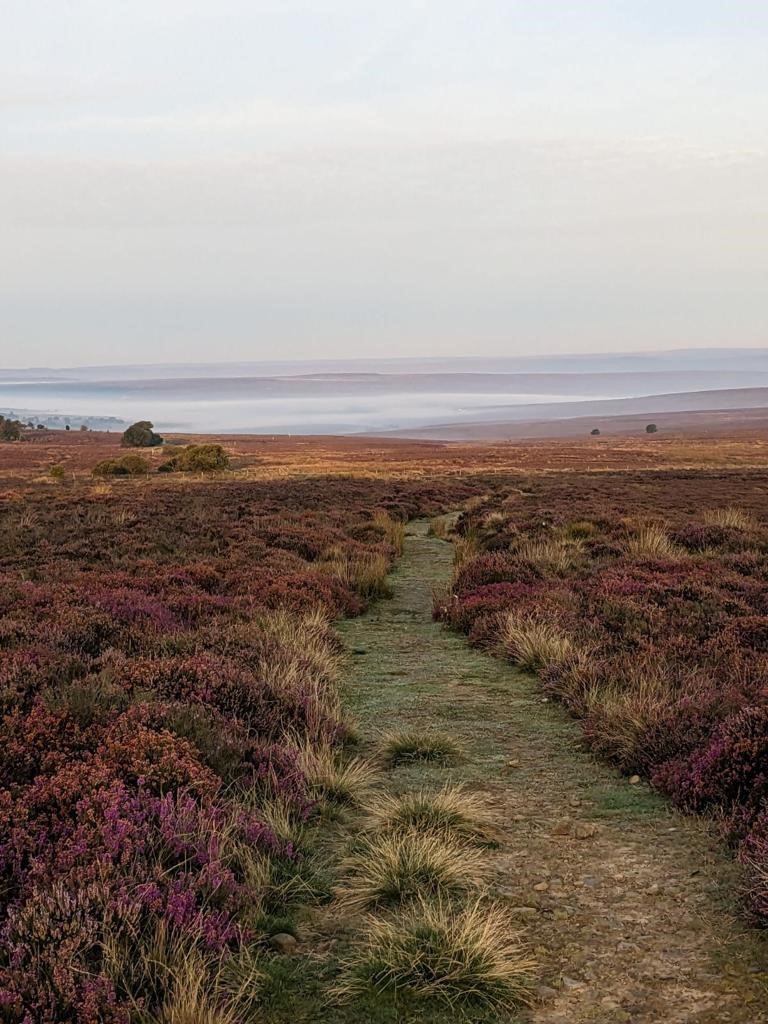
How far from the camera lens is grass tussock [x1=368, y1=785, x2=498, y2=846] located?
4601mm

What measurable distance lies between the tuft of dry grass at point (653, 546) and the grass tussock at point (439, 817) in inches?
388

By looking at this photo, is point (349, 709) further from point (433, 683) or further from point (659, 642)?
point (659, 642)

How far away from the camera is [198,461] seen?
2233 inches

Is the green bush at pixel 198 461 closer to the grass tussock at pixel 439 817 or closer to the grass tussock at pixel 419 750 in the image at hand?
the grass tussock at pixel 419 750

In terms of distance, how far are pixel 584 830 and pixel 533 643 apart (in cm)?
399

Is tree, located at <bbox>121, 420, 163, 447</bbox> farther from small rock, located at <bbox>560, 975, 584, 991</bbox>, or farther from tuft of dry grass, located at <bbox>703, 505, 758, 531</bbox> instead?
small rock, located at <bbox>560, 975, 584, 991</bbox>

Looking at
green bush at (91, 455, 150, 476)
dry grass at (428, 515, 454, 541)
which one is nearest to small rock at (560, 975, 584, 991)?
dry grass at (428, 515, 454, 541)

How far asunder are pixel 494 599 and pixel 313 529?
8941 millimetres

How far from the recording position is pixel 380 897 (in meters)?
3.97

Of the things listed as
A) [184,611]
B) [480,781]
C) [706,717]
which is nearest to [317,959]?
[480,781]

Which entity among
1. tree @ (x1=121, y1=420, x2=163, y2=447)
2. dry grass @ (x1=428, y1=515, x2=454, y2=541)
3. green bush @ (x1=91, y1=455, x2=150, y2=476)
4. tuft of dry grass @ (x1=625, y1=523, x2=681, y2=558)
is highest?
tree @ (x1=121, y1=420, x2=163, y2=447)

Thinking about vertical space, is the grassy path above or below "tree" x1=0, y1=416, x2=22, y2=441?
below

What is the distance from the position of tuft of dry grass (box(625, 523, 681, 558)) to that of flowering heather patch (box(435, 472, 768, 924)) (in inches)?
2.0

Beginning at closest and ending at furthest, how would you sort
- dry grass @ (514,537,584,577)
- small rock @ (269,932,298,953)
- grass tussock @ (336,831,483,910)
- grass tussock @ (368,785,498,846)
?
small rock @ (269,932,298,953)
grass tussock @ (336,831,483,910)
grass tussock @ (368,785,498,846)
dry grass @ (514,537,584,577)
